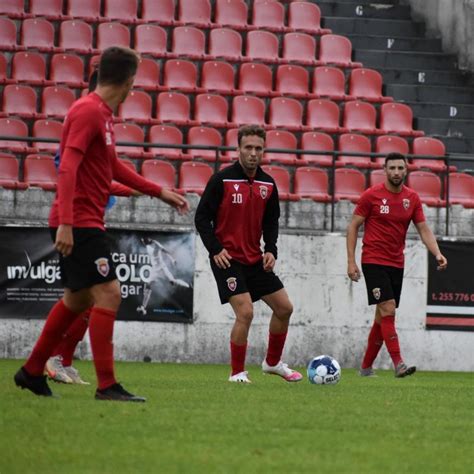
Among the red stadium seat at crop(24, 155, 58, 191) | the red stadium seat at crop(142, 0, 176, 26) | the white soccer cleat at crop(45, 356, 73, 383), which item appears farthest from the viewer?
the red stadium seat at crop(142, 0, 176, 26)

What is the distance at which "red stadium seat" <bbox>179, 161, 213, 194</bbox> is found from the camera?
59.5 feet

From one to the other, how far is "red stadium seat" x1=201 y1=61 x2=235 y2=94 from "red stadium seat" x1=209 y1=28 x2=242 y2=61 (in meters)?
0.56

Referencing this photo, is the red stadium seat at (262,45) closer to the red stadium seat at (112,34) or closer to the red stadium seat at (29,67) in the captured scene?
the red stadium seat at (112,34)

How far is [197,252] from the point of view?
56.3 feet

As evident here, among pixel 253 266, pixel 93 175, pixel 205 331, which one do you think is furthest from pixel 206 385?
pixel 205 331

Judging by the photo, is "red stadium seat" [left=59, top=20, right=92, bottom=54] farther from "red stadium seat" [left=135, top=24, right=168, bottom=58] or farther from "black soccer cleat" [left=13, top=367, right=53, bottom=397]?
"black soccer cleat" [left=13, top=367, right=53, bottom=397]

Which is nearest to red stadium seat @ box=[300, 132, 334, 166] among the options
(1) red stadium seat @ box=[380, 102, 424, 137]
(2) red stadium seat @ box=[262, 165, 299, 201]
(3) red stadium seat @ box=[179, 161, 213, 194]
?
(2) red stadium seat @ box=[262, 165, 299, 201]

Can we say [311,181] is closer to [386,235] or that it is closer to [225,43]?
[225,43]

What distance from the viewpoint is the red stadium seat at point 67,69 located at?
2044 cm

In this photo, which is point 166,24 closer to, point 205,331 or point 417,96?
point 417,96

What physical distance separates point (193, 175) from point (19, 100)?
10.9ft

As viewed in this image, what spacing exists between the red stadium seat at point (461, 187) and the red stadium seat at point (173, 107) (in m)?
4.12

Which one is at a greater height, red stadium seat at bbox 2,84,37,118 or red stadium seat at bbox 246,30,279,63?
red stadium seat at bbox 246,30,279,63

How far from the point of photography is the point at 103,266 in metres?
7.98
